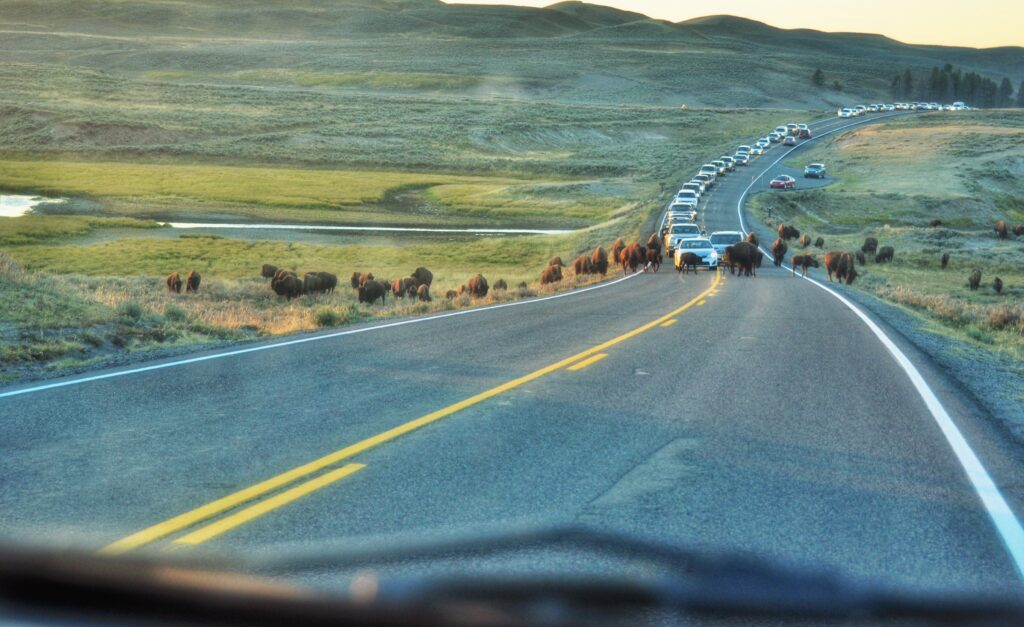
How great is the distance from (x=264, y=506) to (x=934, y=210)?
7021cm

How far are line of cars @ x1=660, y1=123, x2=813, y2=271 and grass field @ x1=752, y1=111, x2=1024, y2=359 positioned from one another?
4.84 metres

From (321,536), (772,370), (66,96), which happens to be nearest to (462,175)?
(66,96)

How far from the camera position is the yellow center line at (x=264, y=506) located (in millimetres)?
5188

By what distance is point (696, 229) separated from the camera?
135 feet

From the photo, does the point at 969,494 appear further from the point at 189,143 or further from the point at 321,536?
the point at 189,143

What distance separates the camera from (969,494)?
20.8 ft

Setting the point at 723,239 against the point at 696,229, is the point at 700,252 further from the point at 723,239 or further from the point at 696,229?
the point at 696,229

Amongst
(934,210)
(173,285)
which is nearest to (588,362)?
(173,285)

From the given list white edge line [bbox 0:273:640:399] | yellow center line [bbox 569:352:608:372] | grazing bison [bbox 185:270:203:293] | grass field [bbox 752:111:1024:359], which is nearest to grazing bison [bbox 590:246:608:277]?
grass field [bbox 752:111:1024:359]

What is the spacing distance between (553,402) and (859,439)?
256 centimetres

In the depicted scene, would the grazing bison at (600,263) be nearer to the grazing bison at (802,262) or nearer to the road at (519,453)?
the grazing bison at (802,262)

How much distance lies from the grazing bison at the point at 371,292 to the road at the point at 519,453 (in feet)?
52.1

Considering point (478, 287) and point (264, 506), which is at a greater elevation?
point (264, 506)

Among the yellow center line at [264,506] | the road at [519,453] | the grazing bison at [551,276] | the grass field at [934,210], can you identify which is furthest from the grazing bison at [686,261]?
the yellow center line at [264,506]
